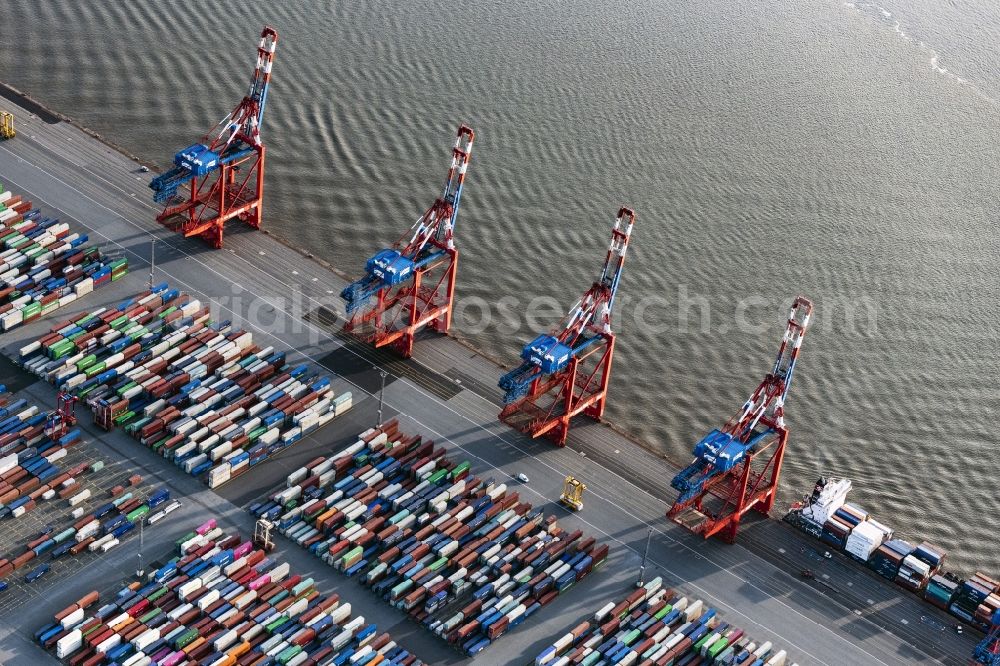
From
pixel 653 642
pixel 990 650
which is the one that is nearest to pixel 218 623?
pixel 653 642

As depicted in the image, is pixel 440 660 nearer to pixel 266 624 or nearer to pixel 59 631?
pixel 266 624

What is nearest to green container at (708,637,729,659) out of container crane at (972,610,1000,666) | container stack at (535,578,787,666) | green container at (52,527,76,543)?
container stack at (535,578,787,666)

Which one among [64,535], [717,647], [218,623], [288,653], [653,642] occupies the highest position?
[717,647]

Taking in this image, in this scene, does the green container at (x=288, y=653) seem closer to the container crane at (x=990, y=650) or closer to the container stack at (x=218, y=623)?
the container stack at (x=218, y=623)

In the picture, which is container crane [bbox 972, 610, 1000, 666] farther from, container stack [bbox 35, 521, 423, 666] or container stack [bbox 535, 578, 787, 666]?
container stack [bbox 35, 521, 423, 666]

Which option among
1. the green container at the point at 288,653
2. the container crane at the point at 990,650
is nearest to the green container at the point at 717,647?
the container crane at the point at 990,650

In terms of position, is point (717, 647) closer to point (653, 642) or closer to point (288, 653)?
point (653, 642)

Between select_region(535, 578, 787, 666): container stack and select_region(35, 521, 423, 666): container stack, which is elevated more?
select_region(535, 578, 787, 666): container stack
